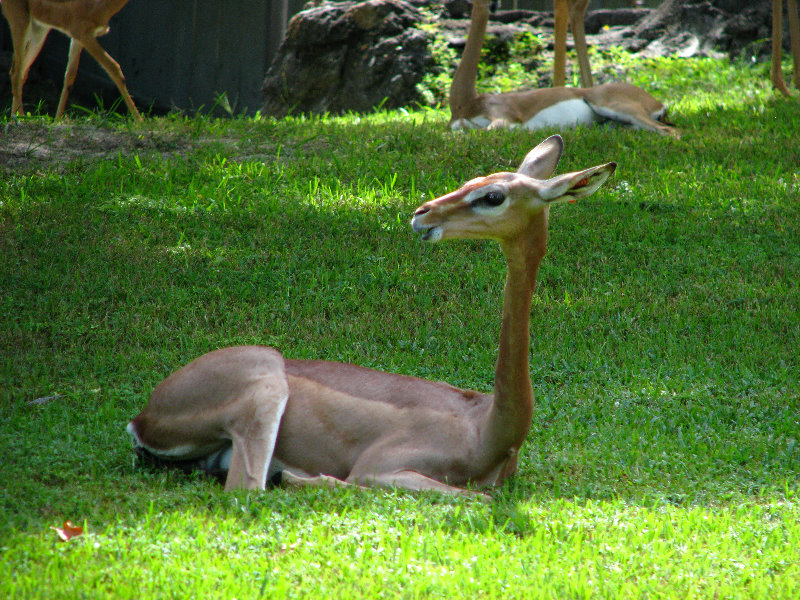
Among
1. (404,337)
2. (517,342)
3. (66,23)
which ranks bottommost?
(404,337)

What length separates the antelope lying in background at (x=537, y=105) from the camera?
10.0 m

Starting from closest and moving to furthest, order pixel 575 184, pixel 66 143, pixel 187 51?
pixel 575 184 → pixel 66 143 → pixel 187 51

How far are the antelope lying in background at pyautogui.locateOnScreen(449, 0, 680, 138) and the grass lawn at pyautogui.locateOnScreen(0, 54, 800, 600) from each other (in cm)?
44

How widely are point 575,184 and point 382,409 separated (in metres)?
1.36

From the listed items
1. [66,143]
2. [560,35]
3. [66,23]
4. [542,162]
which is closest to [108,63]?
[66,23]

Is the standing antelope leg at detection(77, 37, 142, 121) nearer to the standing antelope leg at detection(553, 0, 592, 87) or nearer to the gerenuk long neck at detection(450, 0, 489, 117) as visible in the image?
the gerenuk long neck at detection(450, 0, 489, 117)

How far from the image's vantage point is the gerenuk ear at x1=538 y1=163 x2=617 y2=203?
325 cm

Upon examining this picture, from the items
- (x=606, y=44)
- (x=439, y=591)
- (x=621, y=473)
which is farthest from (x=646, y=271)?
(x=606, y=44)

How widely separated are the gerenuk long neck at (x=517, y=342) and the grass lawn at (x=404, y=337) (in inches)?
13.1

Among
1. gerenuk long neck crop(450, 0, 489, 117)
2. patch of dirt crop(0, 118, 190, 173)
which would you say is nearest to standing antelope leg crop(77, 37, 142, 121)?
patch of dirt crop(0, 118, 190, 173)

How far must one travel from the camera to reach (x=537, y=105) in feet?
33.7

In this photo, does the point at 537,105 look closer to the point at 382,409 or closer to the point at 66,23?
the point at 66,23

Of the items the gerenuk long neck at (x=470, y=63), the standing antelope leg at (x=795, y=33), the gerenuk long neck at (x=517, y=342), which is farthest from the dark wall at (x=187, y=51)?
the gerenuk long neck at (x=517, y=342)

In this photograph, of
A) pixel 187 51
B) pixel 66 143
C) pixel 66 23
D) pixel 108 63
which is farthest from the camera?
pixel 187 51
